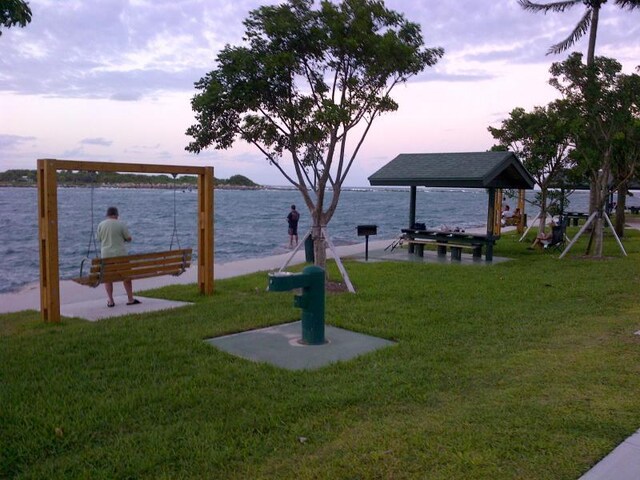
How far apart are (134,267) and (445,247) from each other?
9.88m

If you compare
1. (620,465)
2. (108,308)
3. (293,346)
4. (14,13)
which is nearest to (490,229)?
(108,308)

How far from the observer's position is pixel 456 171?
53.5ft

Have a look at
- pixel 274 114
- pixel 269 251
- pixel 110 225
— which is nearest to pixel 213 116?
pixel 274 114

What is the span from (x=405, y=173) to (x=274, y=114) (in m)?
7.03

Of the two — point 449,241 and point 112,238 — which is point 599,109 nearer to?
point 449,241

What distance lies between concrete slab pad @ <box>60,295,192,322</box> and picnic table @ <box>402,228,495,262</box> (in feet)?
28.2

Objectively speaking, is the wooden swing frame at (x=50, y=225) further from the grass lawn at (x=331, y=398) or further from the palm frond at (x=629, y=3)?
the palm frond at (x=629, y=3)

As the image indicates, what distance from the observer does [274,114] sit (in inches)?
440

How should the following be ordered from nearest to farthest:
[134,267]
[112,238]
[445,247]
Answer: [134,267], [112,238], [445,247]

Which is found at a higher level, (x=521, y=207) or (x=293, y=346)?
(x=521, y=207)

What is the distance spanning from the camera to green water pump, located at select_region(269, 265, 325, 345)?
6832 millimetres

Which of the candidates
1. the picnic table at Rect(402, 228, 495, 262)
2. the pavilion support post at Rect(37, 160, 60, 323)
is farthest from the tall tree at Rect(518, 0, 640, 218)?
the pavilion support post at Rect(37, 160, 60, 323)

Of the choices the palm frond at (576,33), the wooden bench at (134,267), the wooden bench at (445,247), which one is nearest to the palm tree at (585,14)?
the palm frond at (576,33)

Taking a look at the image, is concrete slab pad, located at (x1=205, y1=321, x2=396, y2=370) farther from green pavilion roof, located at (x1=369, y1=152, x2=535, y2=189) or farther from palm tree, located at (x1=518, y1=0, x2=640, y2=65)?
palm tree, located at (x1=518, y1=0, x2=640, y2=65)
